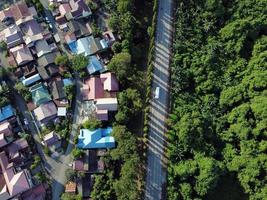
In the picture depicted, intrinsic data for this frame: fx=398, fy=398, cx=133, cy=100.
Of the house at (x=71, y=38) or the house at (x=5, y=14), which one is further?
the house at (x=5, y=14)

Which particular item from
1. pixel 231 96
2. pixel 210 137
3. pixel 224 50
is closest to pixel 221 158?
pixel 210 137

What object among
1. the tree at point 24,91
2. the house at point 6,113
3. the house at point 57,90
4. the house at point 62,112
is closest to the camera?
the house at point 6,113

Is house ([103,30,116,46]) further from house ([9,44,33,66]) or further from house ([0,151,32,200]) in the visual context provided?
house ([0,151,32,200])

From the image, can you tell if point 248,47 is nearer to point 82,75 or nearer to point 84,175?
point 82,75

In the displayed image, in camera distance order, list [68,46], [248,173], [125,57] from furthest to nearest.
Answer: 1. [68,46]
2. [125,57]
3. [248,173]

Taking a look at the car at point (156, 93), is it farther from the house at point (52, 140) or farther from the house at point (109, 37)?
the house at point (52, 140)

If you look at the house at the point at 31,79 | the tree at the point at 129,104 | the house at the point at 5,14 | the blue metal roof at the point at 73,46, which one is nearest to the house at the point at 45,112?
the house at the point at 31,79
